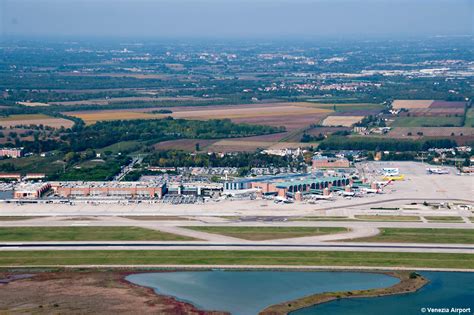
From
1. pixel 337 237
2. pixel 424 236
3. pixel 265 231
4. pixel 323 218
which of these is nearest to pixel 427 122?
pixel 323 218

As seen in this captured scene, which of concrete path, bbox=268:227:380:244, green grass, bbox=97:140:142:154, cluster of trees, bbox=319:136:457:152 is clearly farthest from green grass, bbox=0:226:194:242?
cluster of trees, bbox=319:136:457:152

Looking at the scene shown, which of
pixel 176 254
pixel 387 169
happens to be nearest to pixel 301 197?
pixel 387 169

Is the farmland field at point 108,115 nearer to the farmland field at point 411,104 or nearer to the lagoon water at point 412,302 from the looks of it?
the farmland field at point 411,104

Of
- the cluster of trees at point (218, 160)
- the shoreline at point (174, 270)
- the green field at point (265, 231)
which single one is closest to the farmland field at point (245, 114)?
the cluster of trees at point (218, 160)

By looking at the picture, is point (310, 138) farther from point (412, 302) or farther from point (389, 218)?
point (412, 302)

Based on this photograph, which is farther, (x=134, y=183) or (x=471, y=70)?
(x=471, y=70)

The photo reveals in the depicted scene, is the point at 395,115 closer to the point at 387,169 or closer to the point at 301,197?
the point at 387,169
